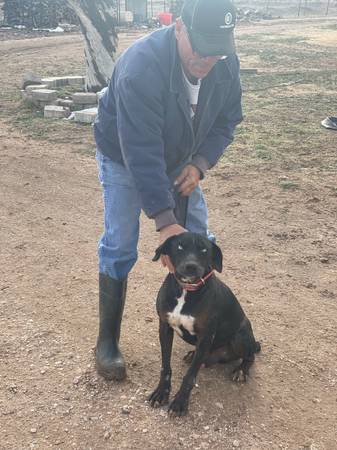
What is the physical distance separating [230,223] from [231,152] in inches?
95.9

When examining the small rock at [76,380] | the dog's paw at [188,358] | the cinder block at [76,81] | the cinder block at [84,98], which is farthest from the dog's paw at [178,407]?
the cinder block at [76,81]

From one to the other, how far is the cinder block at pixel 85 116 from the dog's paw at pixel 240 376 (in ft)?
22.3

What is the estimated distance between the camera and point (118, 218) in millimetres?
3154

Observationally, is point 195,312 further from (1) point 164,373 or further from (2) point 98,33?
(2) point 98,33

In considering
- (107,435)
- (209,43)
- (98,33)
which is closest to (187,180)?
(209,43)

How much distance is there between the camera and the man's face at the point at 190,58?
2658 mm

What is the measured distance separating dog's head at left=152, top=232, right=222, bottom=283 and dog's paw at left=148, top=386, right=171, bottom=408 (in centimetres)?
73

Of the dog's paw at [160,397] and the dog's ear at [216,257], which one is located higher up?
the dog's ear at [216,257]

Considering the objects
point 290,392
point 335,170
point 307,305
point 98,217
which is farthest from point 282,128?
point 290,392

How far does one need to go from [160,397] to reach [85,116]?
7045 millimetres

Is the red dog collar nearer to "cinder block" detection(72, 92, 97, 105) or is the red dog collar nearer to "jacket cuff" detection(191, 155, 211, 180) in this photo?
"jacket cuff" detection(191, 155, 211, 180)

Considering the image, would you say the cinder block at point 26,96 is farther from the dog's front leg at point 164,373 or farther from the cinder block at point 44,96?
the dog's front leg at point 164,373

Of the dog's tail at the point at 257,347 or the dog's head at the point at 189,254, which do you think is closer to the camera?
the dog's head at the point at 189,254

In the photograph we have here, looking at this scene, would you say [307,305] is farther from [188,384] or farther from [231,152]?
[231,152]
